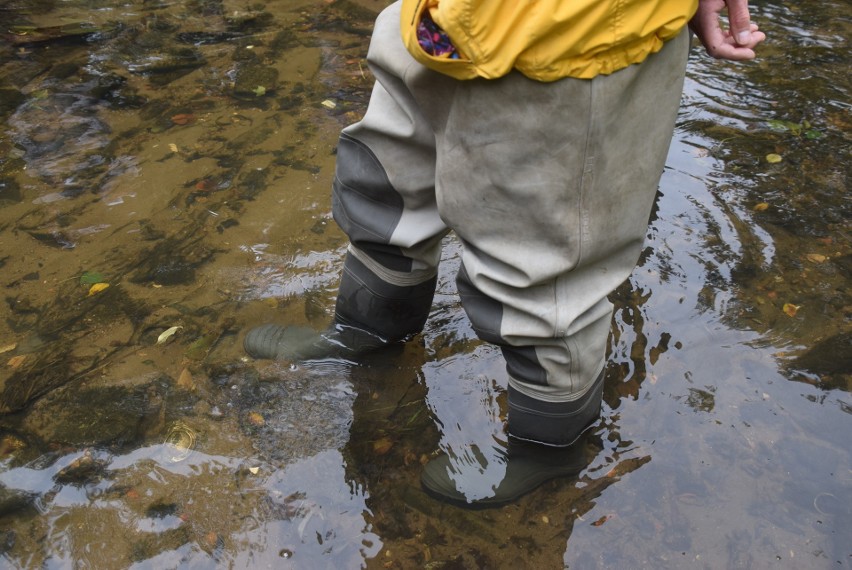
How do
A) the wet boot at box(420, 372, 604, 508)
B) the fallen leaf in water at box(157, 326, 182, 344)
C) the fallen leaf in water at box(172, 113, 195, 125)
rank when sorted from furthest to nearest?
the fallen leaf in water at box(172, 113, 195, 125) → the fallen leaf in water at box(157, 326, 182, 344) → the wet boot at box(420, 372, 604, 508)

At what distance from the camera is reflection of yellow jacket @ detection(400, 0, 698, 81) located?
120 centimetres

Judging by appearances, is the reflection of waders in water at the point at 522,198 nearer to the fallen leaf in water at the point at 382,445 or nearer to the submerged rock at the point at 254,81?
the fallen leaf in water at the point at 382,445

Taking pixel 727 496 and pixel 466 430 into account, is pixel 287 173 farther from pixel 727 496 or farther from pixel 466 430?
pixel 727 496

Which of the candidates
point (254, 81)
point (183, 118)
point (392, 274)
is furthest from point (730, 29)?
point (254, 81)

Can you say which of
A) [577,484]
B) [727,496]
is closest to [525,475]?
[577,484]

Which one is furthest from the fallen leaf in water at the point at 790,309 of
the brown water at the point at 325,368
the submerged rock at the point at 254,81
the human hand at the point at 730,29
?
the submerged rock at the point at 254,81

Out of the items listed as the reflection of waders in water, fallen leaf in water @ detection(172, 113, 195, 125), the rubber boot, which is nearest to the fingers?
the reflection of waders in water

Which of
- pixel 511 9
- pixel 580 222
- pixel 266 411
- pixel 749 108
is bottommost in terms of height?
pixel 266 411

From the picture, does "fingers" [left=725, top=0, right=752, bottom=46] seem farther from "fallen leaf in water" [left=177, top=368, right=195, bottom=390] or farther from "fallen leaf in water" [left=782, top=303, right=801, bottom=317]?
"fallen leaf in water" [left=177, top=368, right=195, bottom=390]

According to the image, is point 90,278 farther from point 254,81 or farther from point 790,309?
point 790,309

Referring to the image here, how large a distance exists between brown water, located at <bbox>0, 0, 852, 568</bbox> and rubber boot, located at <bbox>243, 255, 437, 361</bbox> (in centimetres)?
7

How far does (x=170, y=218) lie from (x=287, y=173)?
52 cm

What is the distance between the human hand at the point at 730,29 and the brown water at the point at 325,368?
41.9 inches

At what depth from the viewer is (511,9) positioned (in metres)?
1.21
